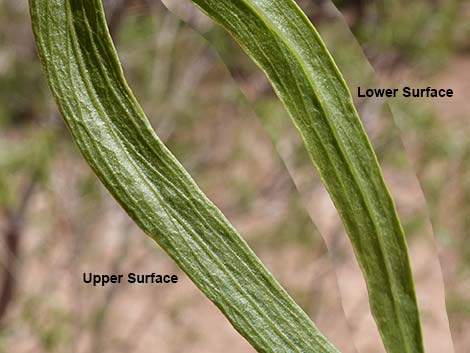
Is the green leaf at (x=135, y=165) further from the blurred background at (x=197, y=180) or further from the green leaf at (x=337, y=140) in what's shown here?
the blurred background at (x=197, y=180)

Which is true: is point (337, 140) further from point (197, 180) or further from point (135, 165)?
point (197, 180)

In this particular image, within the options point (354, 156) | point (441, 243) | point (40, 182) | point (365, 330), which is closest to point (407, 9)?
point (441, 243)

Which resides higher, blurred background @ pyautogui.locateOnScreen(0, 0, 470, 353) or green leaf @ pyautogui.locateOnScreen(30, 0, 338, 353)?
blurred background @ pyautogui.locateOnScreen(0, 0, 470, 353)

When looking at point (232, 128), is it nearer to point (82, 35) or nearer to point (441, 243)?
point (441, 243)

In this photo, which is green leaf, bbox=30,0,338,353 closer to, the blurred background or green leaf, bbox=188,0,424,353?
green leaf, bbox=188,0,424,353

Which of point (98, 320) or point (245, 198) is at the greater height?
point (245, 198)

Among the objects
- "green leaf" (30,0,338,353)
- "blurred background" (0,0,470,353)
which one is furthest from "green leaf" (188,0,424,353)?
"blurred background" (0,0,470,353)
